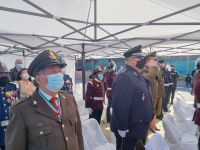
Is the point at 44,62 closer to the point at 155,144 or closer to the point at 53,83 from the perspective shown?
the point at 53,83

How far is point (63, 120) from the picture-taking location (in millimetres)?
2006

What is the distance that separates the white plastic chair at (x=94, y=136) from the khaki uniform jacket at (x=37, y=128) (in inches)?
62.9

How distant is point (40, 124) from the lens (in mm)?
1857

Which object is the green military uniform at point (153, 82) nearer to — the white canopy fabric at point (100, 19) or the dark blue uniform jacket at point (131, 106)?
the white canopy fabric at point (100, 19)

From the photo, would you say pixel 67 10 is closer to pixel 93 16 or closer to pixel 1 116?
pixel 93 16

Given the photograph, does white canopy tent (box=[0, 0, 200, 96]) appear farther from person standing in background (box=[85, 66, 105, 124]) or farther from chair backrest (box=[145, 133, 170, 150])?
chair backrest (box=[145, 133, 170, 150])

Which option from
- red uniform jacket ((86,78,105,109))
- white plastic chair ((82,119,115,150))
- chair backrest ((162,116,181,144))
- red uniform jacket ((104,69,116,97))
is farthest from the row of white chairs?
red uniform jacket ((104,69,116,97))

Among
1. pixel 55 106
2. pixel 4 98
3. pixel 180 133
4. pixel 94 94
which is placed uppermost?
pixel 55 106

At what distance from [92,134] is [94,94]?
3007mm

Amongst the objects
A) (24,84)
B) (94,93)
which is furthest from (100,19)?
(24,84)

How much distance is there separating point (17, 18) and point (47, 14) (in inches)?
42.6

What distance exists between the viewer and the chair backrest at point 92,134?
362 cm

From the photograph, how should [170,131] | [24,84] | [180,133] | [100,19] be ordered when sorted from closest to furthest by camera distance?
[170,131] < [180,133] < [24,84] < [100,19]

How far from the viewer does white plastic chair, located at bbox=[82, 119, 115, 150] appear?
3633 mm
